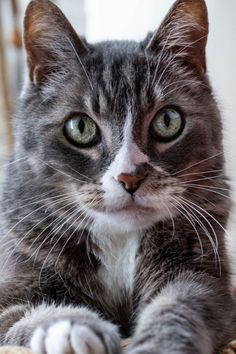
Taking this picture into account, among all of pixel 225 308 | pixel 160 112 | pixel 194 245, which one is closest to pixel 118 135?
pixel 160 112

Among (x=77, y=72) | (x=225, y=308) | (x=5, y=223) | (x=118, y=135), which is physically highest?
(x=77, y=72)

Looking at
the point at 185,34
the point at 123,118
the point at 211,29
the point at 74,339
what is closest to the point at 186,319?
the point at 74,339

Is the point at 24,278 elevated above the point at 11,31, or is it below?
below

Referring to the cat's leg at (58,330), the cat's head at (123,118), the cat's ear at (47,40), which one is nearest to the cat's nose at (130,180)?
the cat's head at (123,118)

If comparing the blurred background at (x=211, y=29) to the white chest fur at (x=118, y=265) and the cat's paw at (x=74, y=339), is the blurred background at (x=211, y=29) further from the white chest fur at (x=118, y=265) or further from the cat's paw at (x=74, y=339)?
the cat's paw at (x=74, y=339)

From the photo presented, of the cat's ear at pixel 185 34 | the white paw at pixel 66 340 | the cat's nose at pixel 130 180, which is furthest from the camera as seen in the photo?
the cat's ear at pixel 185 34

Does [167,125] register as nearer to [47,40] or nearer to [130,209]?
[130,209]

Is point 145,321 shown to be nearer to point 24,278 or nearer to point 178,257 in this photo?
point 178,257

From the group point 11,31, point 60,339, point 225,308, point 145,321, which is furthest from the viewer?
point 11,31
